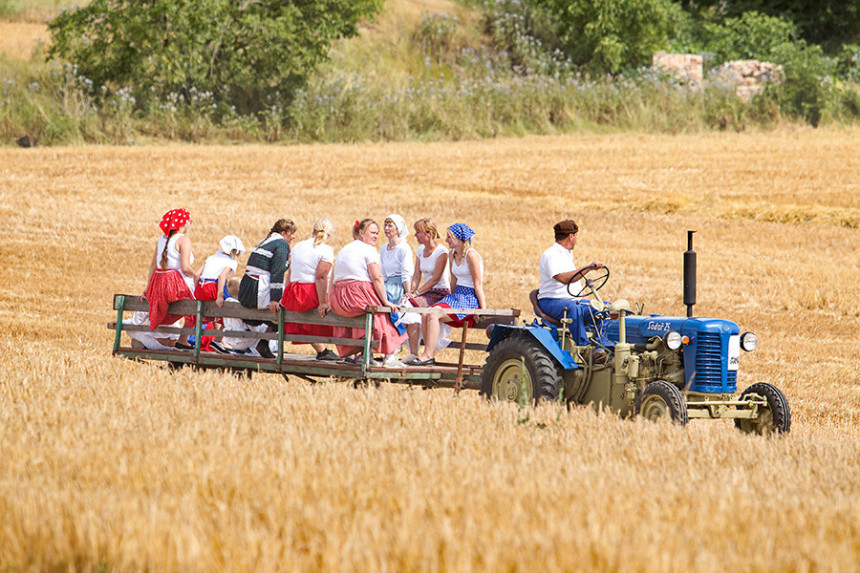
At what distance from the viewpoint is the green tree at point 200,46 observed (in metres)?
28.6

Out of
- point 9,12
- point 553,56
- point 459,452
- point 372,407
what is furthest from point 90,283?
point 9,12

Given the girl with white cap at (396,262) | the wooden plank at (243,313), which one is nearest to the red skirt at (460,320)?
the girl with white cap at (396,262)

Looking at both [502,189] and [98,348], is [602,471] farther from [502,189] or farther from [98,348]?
[502,189]

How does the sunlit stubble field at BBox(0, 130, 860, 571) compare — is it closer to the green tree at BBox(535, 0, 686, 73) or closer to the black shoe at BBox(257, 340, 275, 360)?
the black shoe at BBox(257, 340, 275, 360)

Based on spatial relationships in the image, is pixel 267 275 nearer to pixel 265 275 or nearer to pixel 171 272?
pixel 265 275

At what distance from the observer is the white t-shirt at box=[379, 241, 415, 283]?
32.5 ft

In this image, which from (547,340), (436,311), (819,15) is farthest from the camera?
(819,15)

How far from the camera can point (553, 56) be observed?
35844 mm

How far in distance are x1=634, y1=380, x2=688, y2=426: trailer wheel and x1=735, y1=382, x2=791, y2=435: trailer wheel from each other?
0.70m

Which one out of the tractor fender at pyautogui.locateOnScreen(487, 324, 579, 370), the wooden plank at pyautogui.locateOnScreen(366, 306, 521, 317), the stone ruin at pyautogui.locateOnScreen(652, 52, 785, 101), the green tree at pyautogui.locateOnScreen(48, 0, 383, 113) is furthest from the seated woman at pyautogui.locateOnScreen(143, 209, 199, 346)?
the stone ruin at pyautogui.locateOnScreen(652, 52, 785, 101)

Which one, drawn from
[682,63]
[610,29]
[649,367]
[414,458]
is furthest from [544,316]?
[610,29]

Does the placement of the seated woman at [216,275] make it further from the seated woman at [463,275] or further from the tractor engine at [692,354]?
the tractor engine at [692,354]

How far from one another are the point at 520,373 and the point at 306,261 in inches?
86.1

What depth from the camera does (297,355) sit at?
979 centimetres
